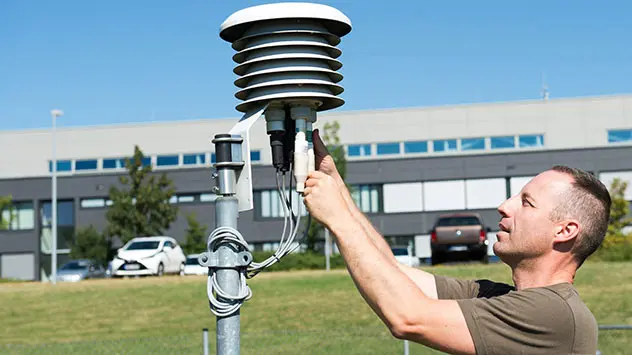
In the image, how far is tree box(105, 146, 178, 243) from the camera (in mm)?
41156

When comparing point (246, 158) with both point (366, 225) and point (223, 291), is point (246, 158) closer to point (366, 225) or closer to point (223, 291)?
point (223, 291)

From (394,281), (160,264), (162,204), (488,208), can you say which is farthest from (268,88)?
(488,208)

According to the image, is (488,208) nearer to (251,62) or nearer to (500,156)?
(500,156)

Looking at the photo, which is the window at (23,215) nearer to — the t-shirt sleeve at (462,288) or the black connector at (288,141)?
the t-shirt sleeve at (462,288)

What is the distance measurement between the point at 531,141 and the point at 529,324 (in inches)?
1879

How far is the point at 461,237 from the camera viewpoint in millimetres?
25203

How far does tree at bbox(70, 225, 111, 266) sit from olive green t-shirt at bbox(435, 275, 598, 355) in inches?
1681

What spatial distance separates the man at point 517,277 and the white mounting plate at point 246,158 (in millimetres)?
241

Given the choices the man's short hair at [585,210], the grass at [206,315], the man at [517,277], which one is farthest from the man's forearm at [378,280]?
the grass at [206,315]

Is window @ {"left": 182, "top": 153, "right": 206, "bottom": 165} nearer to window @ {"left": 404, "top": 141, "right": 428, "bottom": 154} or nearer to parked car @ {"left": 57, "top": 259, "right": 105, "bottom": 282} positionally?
window @ {"left": 404, "top": 141, "right": 428, "bottom": 154}

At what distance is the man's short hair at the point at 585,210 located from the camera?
9.23ft

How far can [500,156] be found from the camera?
47.9 metres

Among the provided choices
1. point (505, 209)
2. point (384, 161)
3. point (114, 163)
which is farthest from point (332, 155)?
point (505, 209)

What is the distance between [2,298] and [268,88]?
19.2 meters
